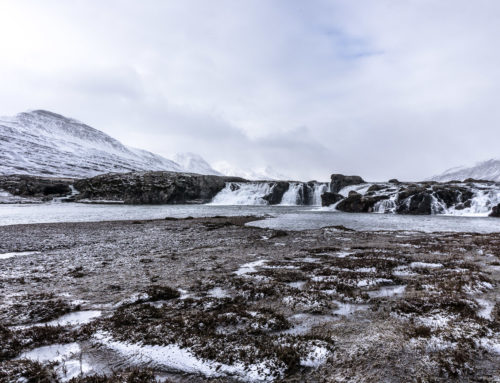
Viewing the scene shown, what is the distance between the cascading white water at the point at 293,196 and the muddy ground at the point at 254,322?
10025 centimetres

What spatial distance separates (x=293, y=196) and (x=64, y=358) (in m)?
112

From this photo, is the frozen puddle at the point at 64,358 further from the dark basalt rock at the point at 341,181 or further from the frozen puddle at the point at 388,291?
the dark basalt rock at the point at 341,181

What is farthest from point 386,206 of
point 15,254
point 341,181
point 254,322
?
point 15,254

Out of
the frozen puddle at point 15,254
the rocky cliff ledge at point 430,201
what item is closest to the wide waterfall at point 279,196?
the rocky cliff ledge at point 430,201

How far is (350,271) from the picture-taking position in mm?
12867

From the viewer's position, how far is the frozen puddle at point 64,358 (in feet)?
16.6

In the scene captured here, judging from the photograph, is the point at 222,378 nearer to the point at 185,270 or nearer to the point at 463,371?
the point at 463,371

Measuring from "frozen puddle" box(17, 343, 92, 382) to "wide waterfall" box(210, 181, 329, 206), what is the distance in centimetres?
11054

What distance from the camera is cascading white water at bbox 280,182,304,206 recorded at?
11550 cm

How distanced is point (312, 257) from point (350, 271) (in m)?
4.51

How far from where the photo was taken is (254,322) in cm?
712

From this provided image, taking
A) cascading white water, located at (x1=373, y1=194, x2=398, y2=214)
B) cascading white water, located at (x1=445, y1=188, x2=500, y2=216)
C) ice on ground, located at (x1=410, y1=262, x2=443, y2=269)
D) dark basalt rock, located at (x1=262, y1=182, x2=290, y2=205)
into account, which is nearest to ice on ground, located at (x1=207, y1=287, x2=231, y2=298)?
ice on ground, located at (x1=410, y1=262, x2=443, y2=269)

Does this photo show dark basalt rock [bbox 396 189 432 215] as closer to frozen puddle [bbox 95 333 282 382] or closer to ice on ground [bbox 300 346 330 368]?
ice on ground [bbox 300 346 330 368]

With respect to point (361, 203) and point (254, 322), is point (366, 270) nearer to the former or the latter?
point (254, 322)
